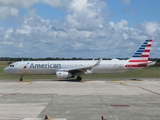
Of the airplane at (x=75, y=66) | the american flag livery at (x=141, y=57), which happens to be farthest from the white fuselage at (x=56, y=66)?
the american flag livery at (x=141, y=57)

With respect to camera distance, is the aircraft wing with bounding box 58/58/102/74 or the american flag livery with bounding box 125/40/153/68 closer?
the aircraft wing with bounding box 58/58/102/74

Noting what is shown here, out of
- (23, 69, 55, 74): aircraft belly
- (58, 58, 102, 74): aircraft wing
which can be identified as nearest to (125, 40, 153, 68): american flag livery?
(58, 58, 102, 74): aircraft wing

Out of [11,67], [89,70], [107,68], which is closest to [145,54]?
[107,68]

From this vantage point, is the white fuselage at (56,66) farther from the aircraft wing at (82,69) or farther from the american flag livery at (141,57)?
the aircraft wing at (82,69)

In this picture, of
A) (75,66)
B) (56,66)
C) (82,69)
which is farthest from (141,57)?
(56,66)

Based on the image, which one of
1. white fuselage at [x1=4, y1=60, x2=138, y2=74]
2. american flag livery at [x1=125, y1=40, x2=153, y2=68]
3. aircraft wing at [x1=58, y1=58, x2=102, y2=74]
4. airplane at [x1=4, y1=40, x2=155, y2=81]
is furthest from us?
american flag livery at [x1=125, y1=40, x2=153, y2=68]

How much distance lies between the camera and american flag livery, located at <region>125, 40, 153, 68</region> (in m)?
39.2

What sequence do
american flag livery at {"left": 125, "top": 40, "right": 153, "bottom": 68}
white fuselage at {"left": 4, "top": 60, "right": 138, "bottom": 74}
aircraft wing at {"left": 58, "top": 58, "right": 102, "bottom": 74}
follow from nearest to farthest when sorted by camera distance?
aircraft wing at {"left": 58, "top": 58, "right": 102, "bottom": 74}
white fuselage at {"left": 4, "top": 60, "right": 138, "bottom": 74}
american flag livery at {"left": 125, "top": 40, "right": 153, "bottom": 68}

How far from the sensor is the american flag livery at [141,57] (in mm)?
39156

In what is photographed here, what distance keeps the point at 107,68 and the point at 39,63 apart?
936cm

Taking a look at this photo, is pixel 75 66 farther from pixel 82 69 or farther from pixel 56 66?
pixel 56 66

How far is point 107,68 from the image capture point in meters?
38.9

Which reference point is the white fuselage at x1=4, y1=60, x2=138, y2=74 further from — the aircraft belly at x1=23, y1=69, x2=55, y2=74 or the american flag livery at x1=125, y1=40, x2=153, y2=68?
the american flag livery at x1=125, y1=40, x2=153, y2=68

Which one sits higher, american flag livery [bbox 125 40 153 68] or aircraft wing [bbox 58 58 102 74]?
american flag livery [bbox 125 40 153 68]
